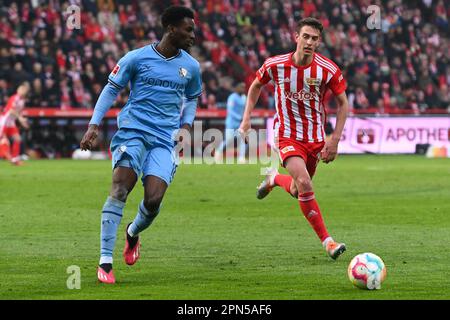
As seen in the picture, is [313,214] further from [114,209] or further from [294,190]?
[114,209]

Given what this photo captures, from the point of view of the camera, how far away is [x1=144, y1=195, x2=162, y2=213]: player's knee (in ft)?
30.6

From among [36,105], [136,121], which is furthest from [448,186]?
[36,105]

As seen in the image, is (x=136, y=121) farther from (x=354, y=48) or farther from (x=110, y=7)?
(x=354, y=48)

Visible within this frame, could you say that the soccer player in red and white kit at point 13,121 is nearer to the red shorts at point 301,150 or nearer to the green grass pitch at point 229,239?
the green grass pitch at point 229,239

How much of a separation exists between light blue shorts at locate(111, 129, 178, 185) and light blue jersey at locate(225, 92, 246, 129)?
1885 cm

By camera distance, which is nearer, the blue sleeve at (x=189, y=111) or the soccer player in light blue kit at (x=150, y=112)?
the soccer player in light blue kit at (x=150, y=112)

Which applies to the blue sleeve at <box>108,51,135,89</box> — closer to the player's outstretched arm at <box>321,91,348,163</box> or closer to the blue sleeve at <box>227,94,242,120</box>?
the player's outstretched arm at <box>321,91,348,163</box>

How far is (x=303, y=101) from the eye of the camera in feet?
37.3

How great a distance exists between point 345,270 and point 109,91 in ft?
8.77

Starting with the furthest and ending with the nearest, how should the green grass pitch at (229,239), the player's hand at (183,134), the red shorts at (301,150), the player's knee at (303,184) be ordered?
1. the red shorts at (301,150)
2. the player's knee at (303,184)
3. the player's hand at (183,134)
4. the green grass pitch at (229,239)

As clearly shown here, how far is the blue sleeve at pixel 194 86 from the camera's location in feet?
32.2

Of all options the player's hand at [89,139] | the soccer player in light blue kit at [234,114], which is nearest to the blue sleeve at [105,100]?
the player's hand at [89,139]

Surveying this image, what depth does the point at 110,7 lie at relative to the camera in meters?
34.8

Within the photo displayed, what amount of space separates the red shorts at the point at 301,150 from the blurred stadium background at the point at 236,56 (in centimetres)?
1971
